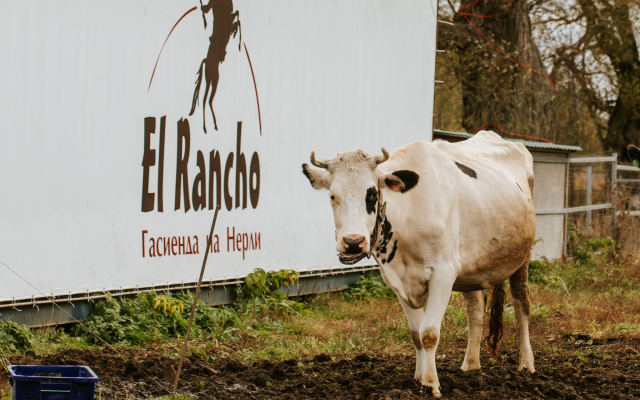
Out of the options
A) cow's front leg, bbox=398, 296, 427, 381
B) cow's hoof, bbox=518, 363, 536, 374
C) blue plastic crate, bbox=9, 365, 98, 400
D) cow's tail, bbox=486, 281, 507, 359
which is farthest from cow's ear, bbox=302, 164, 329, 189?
cow's hoof, bbox=518, 363, 536, 374

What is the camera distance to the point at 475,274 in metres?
5.70

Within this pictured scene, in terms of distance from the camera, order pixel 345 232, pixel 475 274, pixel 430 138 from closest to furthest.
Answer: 1. pixel 345 232
2. pixel 475 274
3. pixel 430 138

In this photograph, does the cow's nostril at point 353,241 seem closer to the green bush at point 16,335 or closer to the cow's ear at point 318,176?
the cow's ear at point 318,176

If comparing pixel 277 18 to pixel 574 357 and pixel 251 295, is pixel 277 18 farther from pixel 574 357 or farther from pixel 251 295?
pixel 574 357

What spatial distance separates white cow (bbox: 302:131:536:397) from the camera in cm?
470

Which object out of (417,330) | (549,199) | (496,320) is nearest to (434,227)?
(417,330)

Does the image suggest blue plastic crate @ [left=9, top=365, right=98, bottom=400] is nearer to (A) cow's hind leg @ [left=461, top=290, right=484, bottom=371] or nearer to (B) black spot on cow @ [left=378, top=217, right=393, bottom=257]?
(B) black spot on cow @ [left=378, top=217, right=393, bottom=257]

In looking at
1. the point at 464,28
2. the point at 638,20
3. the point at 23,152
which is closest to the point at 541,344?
the point at 23,152

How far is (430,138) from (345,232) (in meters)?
6.67

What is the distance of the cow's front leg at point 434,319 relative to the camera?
4980mm

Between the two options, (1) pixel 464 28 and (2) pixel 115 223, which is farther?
(1) pixel 464 28

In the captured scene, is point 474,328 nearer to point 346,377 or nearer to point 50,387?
point 346,377

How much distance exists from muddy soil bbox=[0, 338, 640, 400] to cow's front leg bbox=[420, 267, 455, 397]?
0.12 metres

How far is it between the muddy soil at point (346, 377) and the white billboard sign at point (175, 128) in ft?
4.38
